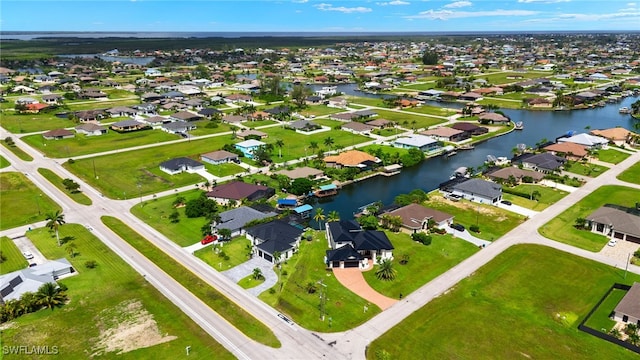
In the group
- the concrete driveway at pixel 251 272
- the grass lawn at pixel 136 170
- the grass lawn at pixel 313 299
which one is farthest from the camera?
the grass lawn at pixel 136 170

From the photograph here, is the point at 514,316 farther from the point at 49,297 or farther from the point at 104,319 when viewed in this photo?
the point at 49,297

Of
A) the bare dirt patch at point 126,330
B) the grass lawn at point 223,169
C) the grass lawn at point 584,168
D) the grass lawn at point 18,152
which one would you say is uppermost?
the grass lawn at point 18,152

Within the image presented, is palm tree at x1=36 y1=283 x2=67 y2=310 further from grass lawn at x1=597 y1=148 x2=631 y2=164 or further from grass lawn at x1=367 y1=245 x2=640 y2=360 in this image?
grass lawn at x1=597 y1=148 x2=631 y2=164

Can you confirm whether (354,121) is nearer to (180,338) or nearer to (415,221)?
(415,221)

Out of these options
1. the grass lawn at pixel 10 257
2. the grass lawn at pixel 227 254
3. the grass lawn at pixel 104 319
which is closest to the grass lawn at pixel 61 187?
the grass lawn at pixel 10 257

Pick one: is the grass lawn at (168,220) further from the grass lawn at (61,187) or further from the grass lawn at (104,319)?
the grass lawn at (61,187)

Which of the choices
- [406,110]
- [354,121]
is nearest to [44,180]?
[354,121]

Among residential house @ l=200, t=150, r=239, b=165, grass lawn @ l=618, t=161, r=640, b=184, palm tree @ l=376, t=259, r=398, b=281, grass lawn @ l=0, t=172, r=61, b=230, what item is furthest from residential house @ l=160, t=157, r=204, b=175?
grass lawn @ l=618, t=161, r=640, b=184
